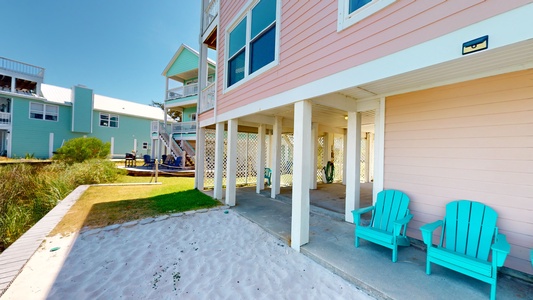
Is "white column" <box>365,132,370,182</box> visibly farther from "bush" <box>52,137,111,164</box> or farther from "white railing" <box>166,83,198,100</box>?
"bush" <box>52,137,111,164</box>

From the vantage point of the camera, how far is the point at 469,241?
8.30ft

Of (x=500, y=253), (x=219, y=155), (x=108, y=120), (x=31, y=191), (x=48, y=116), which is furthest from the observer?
(x=108, y=120)

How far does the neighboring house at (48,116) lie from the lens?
1605cm

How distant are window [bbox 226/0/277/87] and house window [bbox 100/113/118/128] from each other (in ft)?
67.9

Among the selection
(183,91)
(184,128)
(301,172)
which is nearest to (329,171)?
(301,172)

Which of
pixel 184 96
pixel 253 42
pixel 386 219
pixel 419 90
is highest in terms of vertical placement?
pixel 184 96

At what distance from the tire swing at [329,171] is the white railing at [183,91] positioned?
11773 millimetres

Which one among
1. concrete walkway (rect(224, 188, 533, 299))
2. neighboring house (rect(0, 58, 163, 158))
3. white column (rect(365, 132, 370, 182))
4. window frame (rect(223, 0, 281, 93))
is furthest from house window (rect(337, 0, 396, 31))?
neighboring house (rect(0, 58, 163, 158))

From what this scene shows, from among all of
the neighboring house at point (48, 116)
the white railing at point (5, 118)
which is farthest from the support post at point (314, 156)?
the white railing at point (5, 118)

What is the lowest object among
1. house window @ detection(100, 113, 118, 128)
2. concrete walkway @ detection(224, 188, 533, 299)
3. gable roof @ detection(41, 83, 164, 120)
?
concrete walkway @ detection(224, 188, 533, 299)

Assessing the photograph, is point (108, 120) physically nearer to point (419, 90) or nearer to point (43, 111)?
point (43, 111)

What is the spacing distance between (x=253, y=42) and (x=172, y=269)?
468 cm

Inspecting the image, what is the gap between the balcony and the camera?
51.2 feet

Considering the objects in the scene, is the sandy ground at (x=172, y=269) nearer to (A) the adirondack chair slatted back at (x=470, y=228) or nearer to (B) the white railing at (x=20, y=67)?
(A) the adirondack chair slatted back at (x=470, y=228)
